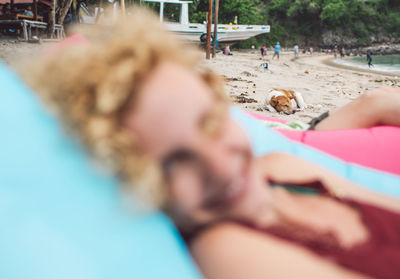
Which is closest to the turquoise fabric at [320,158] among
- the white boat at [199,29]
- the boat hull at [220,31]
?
the white boat at [199,29]

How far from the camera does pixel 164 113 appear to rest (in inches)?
29.0

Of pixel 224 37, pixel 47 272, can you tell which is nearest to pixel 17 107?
pixel 47 272

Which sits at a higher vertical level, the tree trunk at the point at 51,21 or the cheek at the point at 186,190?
the tree trunk at the point at 51,21

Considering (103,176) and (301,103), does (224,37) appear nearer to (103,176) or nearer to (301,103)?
(301,103)

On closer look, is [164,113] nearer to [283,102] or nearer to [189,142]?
[189,142]

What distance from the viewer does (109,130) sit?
0.73m

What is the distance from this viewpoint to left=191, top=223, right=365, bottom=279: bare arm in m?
0.80

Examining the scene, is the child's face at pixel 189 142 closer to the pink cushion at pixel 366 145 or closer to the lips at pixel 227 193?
the lips at pixel 227 193

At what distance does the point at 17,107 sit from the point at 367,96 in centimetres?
177

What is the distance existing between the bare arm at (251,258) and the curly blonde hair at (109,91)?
198 mm

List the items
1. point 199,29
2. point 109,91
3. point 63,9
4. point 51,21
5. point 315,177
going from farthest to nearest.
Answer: point 199,29 → point 63,9 → point 51,21 → point 315,177 → point 109,91

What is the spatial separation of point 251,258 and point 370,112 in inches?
57.2

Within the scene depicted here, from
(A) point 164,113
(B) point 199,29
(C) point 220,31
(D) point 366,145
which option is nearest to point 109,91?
(A) point 164,113

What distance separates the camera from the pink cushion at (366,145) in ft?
5.45
